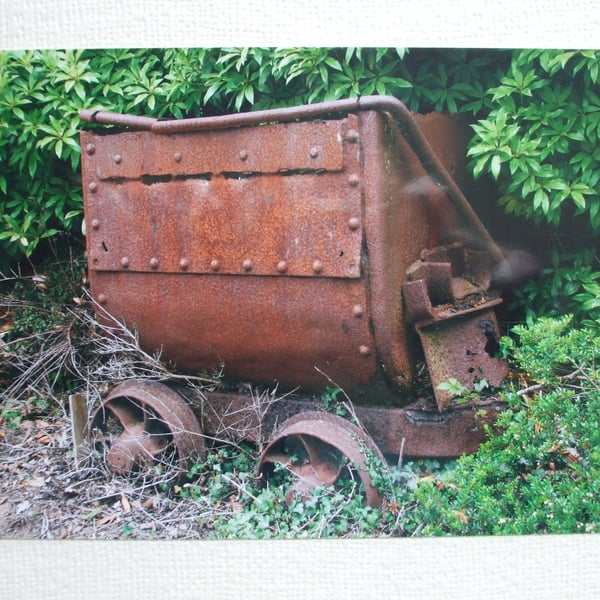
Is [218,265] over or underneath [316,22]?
underneath

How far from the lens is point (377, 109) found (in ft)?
6.61

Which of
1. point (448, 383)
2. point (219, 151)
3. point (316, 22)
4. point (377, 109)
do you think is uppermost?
point (316, 22)

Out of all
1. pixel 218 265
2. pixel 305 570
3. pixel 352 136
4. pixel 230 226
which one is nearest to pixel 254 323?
pixel 218 265

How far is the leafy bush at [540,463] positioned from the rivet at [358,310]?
1.54 feet

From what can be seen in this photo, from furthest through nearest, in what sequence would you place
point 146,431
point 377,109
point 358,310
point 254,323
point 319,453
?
point 146,431
point 254,323
point 319,453
point 358,310
point 377,109

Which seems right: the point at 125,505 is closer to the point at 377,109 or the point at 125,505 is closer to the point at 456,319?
the point at 456,319

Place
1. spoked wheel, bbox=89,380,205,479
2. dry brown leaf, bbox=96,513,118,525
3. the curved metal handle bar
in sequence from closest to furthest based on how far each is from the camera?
the curved metal handle bar
dry brown leaf, bbox=96,513,118,525
spoked wheel, bbox=89,380,205,479

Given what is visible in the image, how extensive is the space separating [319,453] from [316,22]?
138cm

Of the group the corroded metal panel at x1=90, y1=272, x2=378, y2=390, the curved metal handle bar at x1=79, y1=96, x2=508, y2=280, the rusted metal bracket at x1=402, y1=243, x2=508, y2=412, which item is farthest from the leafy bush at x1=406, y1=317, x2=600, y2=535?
the corroded metal panel at x1=90, y1=272, x2=378, y2=390

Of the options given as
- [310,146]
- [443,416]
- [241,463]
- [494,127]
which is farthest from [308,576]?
[494,127]

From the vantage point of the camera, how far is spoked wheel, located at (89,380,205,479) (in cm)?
242

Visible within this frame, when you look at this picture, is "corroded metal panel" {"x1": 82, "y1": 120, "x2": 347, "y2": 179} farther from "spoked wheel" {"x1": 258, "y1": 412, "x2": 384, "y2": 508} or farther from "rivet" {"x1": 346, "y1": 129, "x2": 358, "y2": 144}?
"spoked wheel" {"x1": 258, "y1": 412, "x2": 384, "y2": 508}

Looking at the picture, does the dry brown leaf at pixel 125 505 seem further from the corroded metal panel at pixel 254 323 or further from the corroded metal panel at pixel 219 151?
the corroded metal panel at pixel 219 151

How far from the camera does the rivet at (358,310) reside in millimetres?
2115
